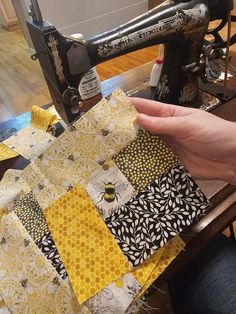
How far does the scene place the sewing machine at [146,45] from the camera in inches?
23.4

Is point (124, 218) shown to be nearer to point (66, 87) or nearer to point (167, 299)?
point (66, 87)

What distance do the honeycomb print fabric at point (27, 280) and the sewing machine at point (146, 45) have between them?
312 mm

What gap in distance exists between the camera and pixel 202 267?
2.11 ft

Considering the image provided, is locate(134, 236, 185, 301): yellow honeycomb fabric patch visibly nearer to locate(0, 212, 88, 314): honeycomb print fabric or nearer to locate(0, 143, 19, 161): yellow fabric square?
locate(0, 212, 88, 314): honeycomb print fabric

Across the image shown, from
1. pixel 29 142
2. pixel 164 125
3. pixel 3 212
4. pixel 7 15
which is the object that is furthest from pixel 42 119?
pixel 7 15

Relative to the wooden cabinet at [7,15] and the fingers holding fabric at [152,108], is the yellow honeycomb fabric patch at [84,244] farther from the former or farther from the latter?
the wooden cabinet at [7,15]

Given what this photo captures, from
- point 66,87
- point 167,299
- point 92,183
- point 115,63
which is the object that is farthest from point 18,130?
point 115,63

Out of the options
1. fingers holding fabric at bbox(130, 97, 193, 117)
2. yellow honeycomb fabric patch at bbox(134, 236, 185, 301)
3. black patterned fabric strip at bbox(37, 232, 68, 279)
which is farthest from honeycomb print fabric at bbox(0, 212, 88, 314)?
fingers holding fabric at bbox(130, 97, 193, 117)

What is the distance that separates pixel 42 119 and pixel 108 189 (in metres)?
0.42

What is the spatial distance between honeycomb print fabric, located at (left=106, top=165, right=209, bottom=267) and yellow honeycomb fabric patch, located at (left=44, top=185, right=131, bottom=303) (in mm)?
21

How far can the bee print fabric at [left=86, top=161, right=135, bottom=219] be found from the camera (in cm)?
49

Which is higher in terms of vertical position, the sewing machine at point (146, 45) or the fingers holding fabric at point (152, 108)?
the sewing machine at point (146, 45)

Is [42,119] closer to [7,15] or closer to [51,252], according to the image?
[51,252]

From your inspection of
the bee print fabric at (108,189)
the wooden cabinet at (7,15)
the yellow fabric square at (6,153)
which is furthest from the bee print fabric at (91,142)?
the wooden cabinet at (7,15)
